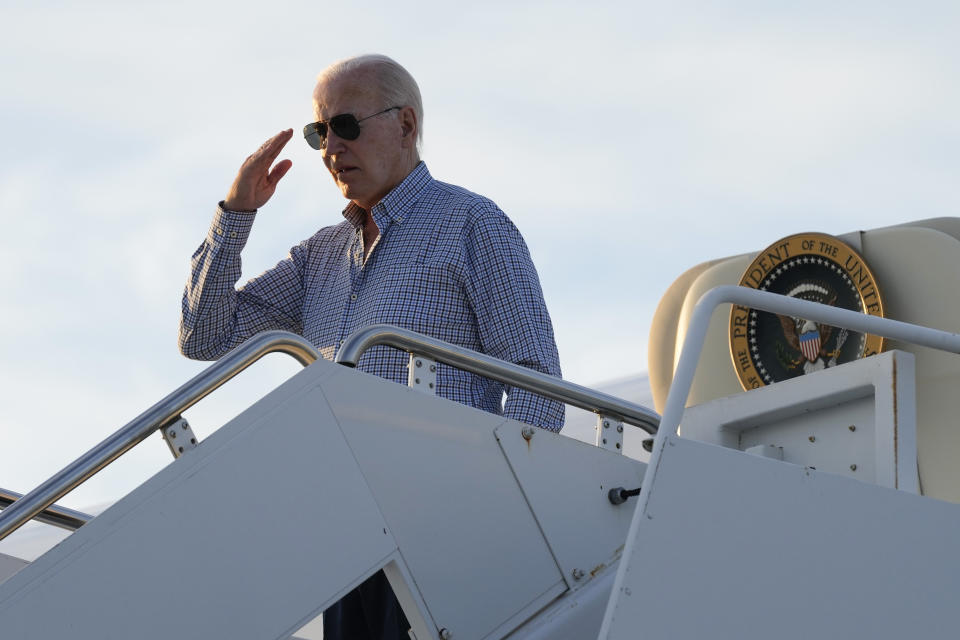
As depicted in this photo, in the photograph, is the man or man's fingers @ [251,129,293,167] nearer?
the man

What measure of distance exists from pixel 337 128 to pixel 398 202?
0.34 m

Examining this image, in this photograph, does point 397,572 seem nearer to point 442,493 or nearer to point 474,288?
point 442,493

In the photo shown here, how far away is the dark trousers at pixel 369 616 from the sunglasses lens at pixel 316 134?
164 cm

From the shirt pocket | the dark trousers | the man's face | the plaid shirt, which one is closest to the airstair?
the dark trousers

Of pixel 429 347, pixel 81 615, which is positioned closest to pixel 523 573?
pixel 429 347

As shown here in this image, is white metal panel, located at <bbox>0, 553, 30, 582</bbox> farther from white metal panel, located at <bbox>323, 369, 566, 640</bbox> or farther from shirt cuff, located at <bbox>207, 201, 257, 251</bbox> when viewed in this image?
white metal panel, located at <bbox>323, 369, 566, 640</bbox>

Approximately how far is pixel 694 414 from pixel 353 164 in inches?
59.3

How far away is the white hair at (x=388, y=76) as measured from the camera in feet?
15.1

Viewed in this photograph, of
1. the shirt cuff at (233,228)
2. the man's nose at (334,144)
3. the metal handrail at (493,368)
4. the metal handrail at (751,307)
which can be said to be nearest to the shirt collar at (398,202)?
the man's nose at (334,144)

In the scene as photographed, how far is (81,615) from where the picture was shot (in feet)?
9.61

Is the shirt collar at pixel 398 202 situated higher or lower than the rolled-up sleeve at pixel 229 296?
higher

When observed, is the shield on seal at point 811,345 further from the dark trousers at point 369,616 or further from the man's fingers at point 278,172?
the dark trousers at point 369,616

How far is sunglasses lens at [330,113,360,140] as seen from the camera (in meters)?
4.49

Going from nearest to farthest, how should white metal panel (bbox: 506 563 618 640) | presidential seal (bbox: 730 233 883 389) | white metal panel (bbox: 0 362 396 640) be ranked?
white metal panel (bbox: 0 362 396 640) → white metal panel (bbox: 506 563 618 640) → presidential seal (bbox: 730 233 883 389)
